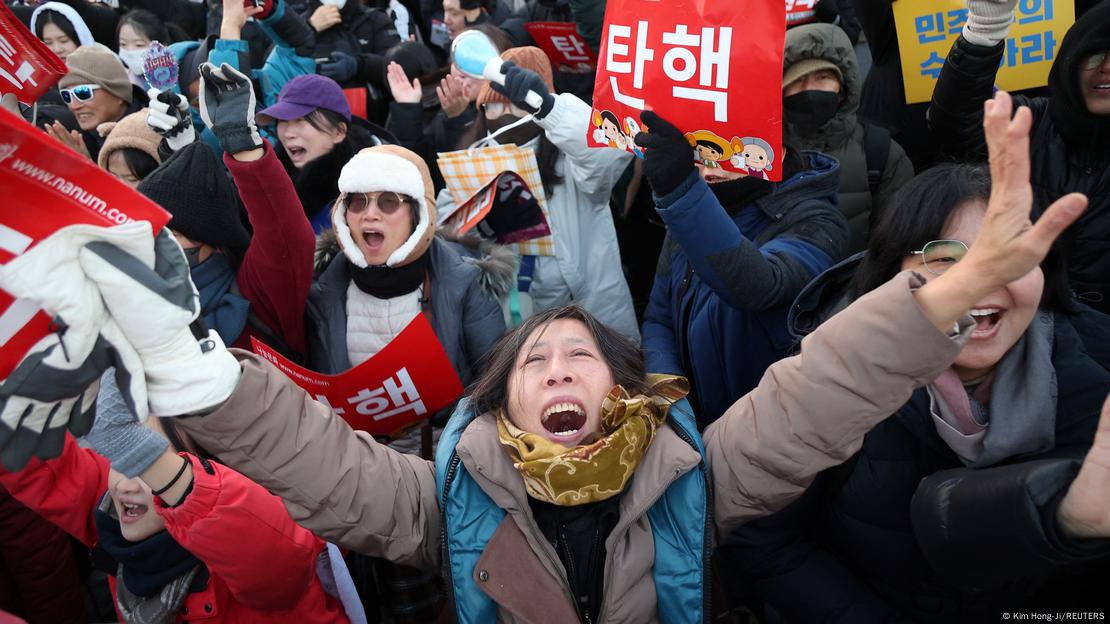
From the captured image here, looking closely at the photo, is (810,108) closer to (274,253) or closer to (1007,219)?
(1007,219)

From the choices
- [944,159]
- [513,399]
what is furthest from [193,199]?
[944,159]

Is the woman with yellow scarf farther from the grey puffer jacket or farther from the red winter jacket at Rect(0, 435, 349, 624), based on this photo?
the grey puffer jacket

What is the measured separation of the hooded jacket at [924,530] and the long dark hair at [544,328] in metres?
0.46

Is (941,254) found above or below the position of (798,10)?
below

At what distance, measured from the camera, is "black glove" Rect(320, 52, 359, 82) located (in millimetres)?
5176

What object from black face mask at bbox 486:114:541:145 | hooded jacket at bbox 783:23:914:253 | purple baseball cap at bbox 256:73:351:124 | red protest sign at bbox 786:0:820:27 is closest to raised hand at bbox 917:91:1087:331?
hooded jacket at bbox 783:23:914:253

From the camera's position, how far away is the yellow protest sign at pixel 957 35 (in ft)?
10.0

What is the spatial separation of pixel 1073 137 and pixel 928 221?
130cm

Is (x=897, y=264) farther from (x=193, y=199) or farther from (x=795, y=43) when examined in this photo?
(x=193, y=199)

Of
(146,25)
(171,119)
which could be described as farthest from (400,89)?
(146,25)

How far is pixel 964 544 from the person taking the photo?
1515mm

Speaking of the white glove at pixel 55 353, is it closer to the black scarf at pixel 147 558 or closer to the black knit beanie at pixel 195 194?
the black scarf at pixel 147 558

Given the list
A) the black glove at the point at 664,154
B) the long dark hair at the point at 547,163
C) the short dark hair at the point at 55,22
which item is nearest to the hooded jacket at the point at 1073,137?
the black glove at the point at 664,154

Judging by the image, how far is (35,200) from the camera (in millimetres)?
1244
